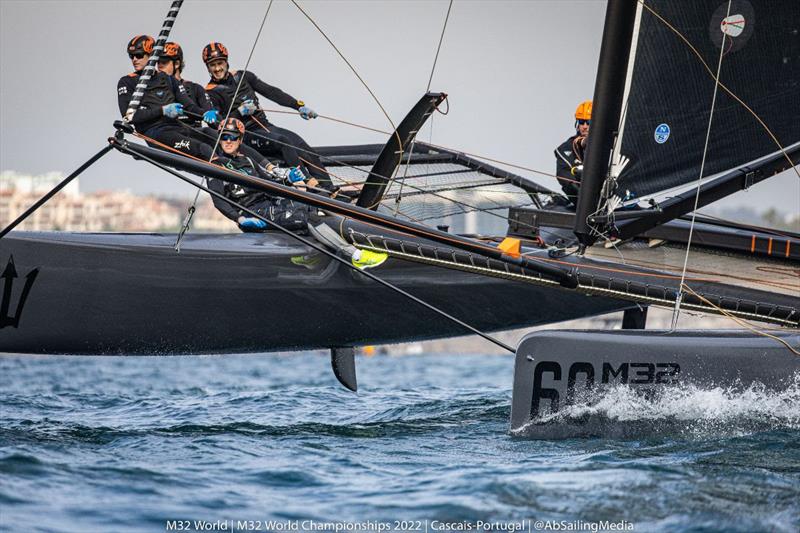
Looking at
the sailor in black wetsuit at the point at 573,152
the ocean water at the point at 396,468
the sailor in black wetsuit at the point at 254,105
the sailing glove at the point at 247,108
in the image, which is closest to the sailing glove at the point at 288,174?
the sailor in black wetsuit at the point at 254,105

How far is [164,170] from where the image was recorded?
18.7ft

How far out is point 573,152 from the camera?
7.90m

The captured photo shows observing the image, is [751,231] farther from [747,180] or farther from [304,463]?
[304,463]

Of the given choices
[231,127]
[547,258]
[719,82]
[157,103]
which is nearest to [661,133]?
[719,82]

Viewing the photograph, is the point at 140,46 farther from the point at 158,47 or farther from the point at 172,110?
the point at 158,47

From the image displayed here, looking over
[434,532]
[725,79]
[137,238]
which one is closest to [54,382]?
[137,238]

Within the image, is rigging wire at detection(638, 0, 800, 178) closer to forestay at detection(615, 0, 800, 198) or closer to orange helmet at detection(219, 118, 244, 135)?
forestay at detection(615, 0, 800, 198)

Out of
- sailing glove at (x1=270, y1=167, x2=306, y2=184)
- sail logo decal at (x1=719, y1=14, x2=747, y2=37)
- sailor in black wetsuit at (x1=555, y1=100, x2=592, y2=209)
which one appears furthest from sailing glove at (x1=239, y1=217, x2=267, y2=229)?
sail logo decal at (x1=719, y1=14, x2=747, y2=37)

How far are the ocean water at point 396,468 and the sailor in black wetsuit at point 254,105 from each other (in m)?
1.73

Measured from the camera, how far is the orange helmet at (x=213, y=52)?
25.1 ft

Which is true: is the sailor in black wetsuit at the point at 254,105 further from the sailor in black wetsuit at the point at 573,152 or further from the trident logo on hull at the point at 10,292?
the trident logo on hull at the point at 10,292

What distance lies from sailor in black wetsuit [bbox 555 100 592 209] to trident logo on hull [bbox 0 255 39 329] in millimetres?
3575

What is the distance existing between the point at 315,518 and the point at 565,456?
1.49m

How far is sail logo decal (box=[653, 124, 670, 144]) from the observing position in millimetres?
6324
